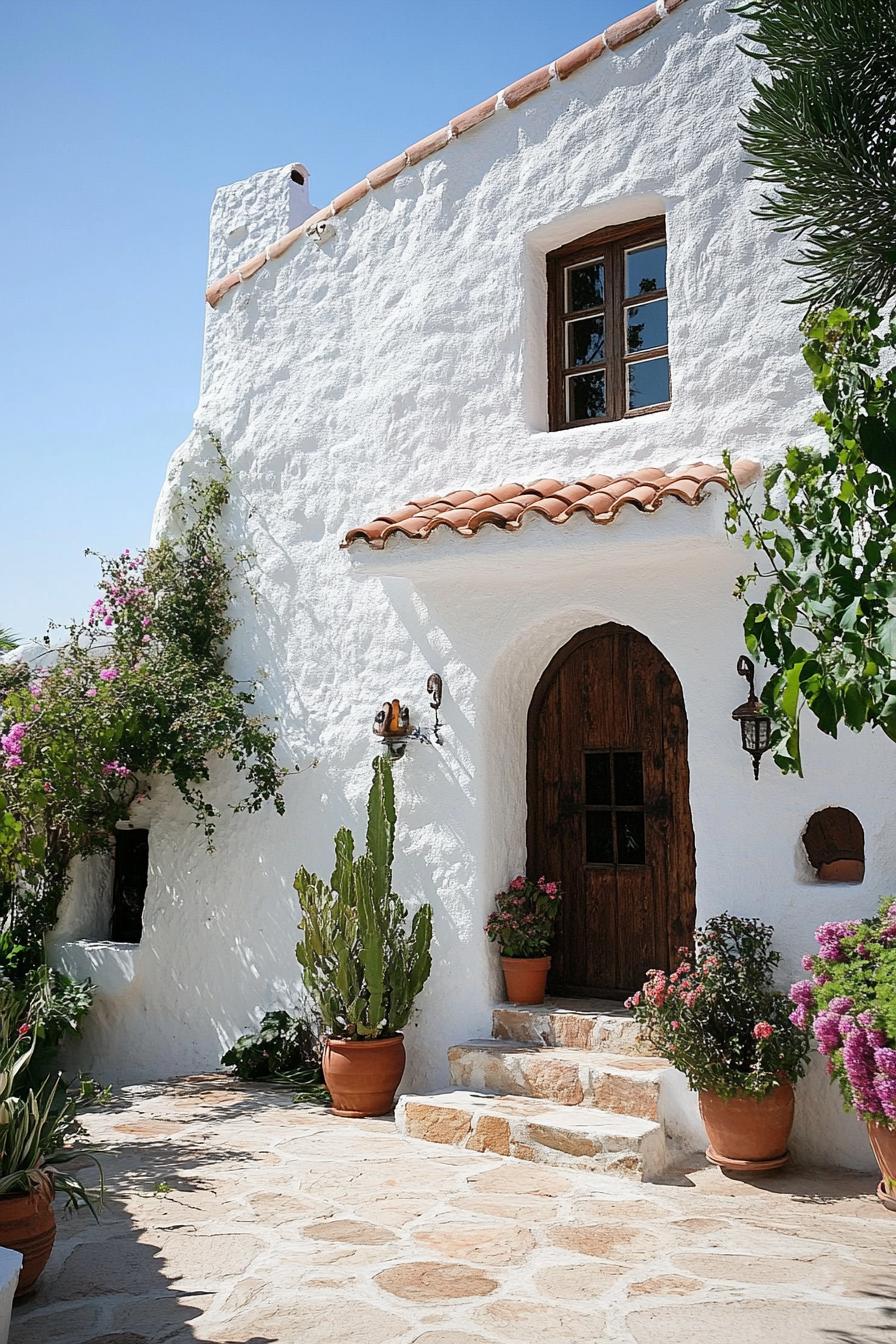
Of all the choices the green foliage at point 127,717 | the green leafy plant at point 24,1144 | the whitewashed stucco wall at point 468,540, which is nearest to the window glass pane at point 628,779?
the whitewashed stucco wall at point 468,540

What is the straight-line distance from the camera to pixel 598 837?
7691 millimetres

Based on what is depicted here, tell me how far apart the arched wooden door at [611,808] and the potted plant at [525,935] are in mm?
314

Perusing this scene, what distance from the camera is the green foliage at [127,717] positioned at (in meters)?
8.48

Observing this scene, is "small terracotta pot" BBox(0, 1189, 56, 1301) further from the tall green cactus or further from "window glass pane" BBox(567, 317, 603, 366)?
"window glass pane" BBox(567, 317, 603, 366)

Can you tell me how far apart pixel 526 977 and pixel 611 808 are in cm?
125

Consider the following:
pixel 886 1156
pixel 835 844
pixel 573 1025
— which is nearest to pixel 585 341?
pixel 835 844

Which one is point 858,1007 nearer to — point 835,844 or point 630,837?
point 835,844

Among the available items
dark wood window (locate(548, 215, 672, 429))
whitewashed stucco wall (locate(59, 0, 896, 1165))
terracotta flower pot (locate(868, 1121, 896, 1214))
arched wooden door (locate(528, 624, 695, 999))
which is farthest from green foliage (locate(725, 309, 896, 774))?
dark wood window (locate(548, 215, 672, 429))

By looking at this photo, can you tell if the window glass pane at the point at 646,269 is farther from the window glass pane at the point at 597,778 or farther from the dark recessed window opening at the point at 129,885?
the dark recessed window opening at the point at 129,885

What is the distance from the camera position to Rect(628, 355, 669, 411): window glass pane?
756 cm

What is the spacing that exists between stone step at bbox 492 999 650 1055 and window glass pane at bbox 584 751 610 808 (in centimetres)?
133

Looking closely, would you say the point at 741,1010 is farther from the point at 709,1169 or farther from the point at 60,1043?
the point at 60,1043

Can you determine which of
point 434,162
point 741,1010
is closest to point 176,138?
point 434,162

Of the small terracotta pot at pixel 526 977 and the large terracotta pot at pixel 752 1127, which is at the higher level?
the small terracotta pot at pixel 526 977
